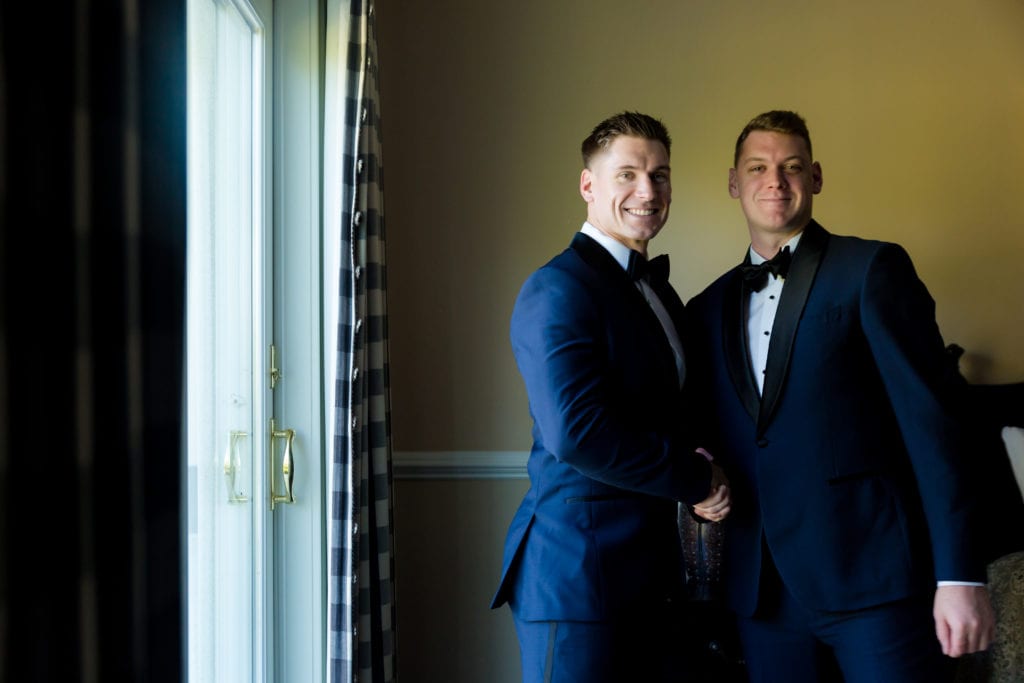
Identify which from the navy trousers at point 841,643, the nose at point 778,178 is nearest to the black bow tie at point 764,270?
the nose at point 778,178

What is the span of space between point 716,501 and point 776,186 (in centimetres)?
73

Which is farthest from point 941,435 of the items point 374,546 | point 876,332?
point 374,546

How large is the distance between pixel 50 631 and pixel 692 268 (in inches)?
97.8

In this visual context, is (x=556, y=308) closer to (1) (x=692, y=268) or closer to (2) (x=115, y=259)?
(2) (x=115, y=259)

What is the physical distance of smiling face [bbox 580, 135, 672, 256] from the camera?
1.71 metres

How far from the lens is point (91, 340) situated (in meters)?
0.51

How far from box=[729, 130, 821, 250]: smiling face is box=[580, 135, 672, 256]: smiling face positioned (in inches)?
9.3

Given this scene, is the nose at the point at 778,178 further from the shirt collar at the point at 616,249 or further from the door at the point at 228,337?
the door at the point at 228,337

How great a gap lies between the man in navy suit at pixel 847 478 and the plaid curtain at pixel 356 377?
0.83 m

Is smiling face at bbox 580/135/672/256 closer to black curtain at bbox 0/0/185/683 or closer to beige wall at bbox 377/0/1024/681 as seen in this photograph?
beige wall at bbox 377/0/1024/681

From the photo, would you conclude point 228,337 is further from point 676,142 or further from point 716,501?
point 676,142

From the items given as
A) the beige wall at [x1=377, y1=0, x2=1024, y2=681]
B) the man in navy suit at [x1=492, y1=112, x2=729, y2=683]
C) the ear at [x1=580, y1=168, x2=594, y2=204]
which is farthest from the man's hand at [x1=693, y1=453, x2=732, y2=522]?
the beige wall at [x1=377, y1=0, x2=1024, y2=681]

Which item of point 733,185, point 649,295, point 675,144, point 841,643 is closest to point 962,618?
point 841,643

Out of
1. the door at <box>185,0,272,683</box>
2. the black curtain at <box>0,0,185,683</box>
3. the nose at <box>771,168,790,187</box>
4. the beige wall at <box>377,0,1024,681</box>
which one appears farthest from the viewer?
the beige wall at <box>377,0,1024,681</box>
